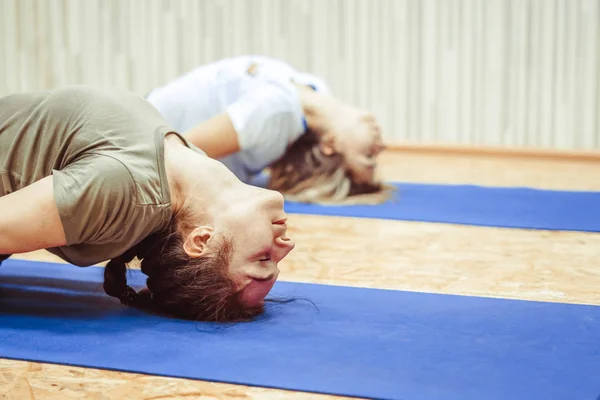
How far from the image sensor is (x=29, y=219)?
5.77ft

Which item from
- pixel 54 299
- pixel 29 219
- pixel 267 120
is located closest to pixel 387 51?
pixel 267 120

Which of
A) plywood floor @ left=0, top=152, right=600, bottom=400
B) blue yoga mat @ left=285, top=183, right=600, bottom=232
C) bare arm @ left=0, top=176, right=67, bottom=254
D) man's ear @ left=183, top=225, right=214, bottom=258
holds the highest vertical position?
bare arm @ left=0, top=176, right=67, bottom=254

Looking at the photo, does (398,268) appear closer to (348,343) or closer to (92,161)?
(348,343)

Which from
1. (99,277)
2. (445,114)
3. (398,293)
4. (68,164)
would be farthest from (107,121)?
(445,114)

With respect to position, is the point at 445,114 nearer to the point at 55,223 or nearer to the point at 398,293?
the point at 398,293

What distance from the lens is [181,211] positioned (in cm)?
196

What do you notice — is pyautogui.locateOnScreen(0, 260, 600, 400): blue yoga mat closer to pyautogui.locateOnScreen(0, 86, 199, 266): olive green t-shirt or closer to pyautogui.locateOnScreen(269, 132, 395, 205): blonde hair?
pyautogui.locateOnScreen(0, 86, 199, 266): olive green t-shirt

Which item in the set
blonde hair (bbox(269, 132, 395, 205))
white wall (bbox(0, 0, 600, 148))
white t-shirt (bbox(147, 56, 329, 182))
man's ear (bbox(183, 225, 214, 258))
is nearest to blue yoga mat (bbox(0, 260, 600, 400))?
man's ear (bbox(183, 225, 214, 258))

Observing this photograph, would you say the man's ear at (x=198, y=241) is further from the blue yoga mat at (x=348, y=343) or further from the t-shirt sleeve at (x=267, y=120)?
the t-shirt sleeve at (x=267, y=120)

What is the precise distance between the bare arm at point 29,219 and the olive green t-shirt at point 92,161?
0.02 m

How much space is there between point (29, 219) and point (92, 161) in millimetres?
175

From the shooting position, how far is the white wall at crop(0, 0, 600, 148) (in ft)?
16.6

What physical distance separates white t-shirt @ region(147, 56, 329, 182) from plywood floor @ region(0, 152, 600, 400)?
308mm

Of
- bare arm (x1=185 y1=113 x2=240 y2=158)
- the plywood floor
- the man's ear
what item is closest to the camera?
the plywood floor
